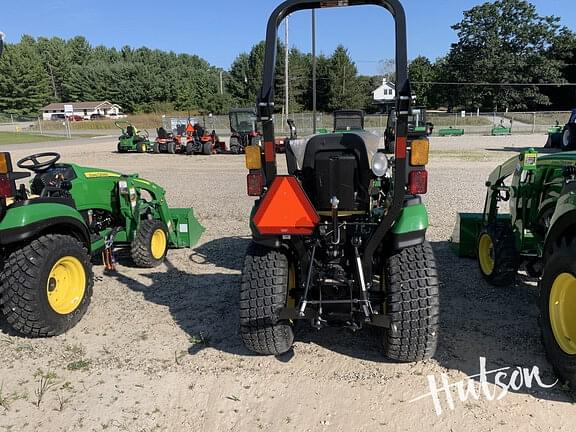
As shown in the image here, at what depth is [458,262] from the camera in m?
5.48

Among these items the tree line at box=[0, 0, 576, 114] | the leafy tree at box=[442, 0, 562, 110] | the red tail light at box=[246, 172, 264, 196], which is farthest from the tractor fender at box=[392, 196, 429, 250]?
the leafy tree at box=[442, 0, 562, 110]

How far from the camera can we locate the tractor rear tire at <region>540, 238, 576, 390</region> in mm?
2799

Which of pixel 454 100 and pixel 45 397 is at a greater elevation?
pixel 454 100

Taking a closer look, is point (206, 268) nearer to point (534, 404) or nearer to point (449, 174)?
point (534, 404)

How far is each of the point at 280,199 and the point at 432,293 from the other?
43.8 inches

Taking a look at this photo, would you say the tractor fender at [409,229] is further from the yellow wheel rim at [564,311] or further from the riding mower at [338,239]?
the yellow wheel rim at [564,311]

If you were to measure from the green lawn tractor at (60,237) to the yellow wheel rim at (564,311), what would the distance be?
136 inches

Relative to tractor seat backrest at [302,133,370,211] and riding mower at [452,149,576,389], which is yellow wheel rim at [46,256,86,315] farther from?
riding mower at [452,149,576,389]

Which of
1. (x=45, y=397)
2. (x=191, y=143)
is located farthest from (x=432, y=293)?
(x=191, y=143)

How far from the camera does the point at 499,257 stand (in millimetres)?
4531

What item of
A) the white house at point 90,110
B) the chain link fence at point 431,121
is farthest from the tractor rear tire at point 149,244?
the white house at point 90,110

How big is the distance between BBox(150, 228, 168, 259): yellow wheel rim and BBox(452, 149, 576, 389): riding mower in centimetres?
340

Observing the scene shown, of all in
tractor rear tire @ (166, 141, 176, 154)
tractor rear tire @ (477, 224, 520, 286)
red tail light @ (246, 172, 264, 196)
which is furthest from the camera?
tractor rear tire @ (166, 141, 176, 154)

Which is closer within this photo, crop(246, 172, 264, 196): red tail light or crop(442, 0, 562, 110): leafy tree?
crop(246, 172, 264, 196): red tail light
